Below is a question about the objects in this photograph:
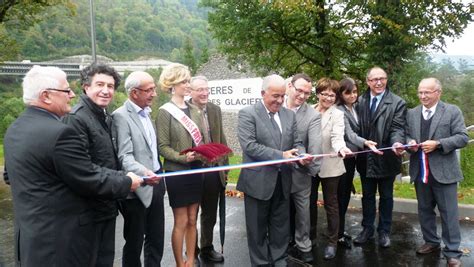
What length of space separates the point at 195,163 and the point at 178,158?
301mm

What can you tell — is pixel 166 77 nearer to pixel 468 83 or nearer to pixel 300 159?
pixel 300 159

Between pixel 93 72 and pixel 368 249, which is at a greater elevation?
pixel 93 72

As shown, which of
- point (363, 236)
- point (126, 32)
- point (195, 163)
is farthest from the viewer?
point (126, 32)

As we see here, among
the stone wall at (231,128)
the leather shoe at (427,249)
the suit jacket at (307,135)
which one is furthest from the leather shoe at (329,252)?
the stone wall at (231,128)

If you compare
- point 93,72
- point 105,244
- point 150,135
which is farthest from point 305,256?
point 93,72

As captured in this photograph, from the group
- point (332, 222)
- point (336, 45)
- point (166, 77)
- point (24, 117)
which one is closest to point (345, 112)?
point (332, 222)

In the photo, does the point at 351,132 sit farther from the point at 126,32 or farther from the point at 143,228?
the point at 126,32

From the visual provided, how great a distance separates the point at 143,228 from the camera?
3.54 meters

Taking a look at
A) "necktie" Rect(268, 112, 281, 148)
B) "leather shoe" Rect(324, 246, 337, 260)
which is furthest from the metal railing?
"leather shoe" Rect(324, 246, 337, 260)

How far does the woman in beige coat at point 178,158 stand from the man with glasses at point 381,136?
2.13 meters

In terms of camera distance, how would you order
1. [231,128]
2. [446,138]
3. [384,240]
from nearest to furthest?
[446,138] < [384,240] < [231,128]

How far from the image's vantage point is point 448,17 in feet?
24.6

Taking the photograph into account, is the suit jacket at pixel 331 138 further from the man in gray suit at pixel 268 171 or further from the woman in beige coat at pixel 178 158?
Result: the woman in beige coat at pixel 178 158

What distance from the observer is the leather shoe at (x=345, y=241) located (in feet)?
16.8
